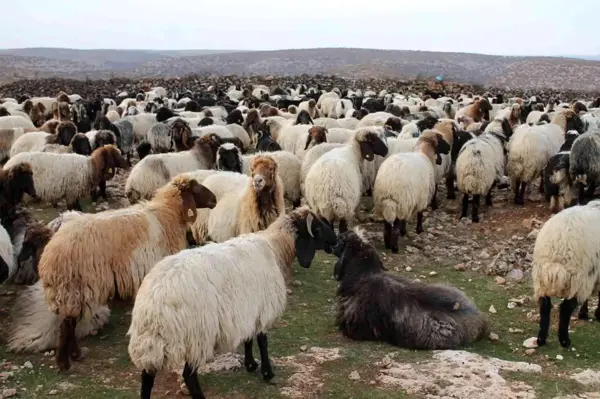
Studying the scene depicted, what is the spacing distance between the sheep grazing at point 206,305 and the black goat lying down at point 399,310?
1078 millimetres

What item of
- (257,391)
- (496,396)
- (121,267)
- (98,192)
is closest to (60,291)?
(121,267)

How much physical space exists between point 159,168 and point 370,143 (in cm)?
377

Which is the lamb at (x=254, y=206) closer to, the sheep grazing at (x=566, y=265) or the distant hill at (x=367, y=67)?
the sheep grazing at (x=566, y=265)

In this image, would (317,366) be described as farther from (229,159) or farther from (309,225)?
(229,159)

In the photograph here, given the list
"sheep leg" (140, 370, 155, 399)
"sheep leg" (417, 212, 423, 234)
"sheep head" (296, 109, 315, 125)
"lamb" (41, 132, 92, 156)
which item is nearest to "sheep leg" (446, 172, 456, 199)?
"sheep leg" (417, 212, 423, 234)

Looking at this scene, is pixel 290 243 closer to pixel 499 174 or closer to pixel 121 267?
pixel 121 267

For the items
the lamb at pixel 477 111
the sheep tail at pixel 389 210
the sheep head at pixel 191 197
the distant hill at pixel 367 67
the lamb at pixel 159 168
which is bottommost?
the sheep tail at pixel 389 210

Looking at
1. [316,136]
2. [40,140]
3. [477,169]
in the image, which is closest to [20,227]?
[40,140]

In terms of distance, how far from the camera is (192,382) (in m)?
4.54

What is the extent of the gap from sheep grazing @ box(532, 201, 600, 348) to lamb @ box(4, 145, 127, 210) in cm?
765

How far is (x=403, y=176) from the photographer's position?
902 cm

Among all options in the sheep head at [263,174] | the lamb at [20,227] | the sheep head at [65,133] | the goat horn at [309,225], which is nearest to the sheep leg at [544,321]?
the goat horn at [309,225]

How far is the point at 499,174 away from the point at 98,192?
8035mm

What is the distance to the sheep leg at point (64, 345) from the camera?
17.1 ft
